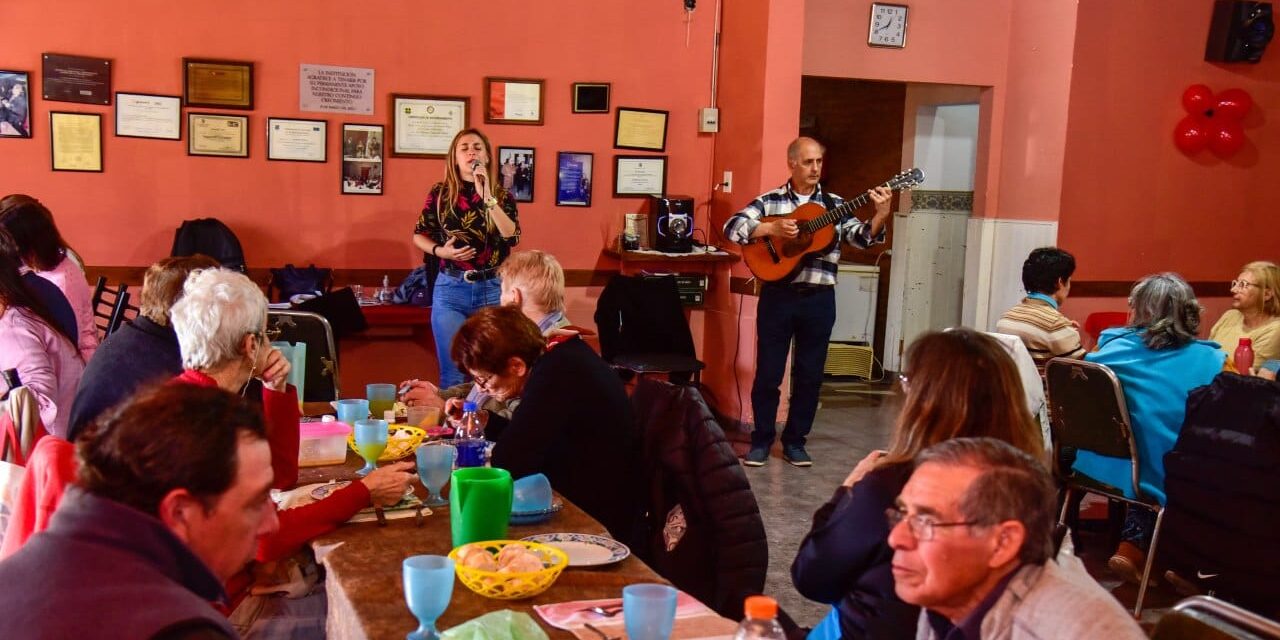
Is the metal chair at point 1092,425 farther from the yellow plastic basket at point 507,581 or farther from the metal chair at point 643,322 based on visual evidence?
the yellow plastic basket at point 507,581

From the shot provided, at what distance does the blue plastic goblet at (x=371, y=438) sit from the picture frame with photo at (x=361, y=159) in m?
4.01

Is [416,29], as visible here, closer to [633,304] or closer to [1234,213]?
[633,304]

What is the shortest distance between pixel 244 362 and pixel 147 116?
3996 mm

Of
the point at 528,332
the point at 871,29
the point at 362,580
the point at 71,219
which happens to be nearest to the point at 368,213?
the point at 71,219

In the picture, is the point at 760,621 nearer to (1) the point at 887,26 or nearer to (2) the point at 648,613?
(2) the point at 648,613

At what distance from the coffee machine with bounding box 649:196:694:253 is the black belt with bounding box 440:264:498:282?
Result: 1607 millimetres

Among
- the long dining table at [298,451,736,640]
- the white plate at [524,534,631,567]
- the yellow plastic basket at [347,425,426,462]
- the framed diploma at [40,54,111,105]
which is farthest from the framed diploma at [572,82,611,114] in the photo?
the white plate at [524,534,631,567]

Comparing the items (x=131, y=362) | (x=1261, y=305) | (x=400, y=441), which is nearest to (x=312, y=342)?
(x=400, y=441)

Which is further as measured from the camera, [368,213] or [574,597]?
[368,213]

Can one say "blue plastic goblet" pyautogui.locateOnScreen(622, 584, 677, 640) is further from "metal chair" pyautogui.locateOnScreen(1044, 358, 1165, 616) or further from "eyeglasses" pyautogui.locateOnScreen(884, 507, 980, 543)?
"metal chair" pyautogui.locateOnScreen(1044, 358, 1165, 616)

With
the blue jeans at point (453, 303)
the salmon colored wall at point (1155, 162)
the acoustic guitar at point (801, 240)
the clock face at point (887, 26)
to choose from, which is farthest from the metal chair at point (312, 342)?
the salmon colored wall at point (1155, 162)

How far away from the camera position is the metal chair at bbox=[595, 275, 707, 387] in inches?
259

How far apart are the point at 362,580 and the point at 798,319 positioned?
4.31m

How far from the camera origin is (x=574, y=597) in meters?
1.96
